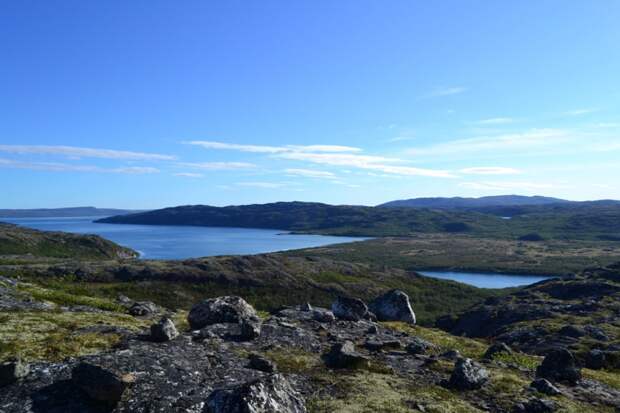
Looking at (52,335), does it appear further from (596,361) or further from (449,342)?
(596,361)

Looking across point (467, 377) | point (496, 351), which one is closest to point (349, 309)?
point (496, 351)

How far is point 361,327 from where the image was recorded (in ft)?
129

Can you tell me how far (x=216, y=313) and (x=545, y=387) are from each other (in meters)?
20.8

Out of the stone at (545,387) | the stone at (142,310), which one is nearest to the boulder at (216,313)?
the stone at (142,310)

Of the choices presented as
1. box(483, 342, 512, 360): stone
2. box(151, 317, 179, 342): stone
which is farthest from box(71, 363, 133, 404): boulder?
box(483, 342, 512, 360): stone

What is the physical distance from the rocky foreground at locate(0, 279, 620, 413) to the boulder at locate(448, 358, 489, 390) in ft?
0.20

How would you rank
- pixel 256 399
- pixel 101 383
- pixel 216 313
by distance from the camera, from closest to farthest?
1. pixel 256 399
2. pixel 101 383
3. pixel 216 313

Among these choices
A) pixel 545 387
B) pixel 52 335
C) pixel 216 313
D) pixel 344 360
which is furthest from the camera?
pixel 216 313

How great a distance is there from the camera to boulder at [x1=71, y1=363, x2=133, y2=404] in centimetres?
1903

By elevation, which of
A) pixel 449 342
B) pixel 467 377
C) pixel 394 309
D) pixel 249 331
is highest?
pixel 249 331

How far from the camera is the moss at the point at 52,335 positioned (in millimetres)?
23828

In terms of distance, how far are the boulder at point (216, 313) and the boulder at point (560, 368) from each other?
63.7ft

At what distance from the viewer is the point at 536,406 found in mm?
22469

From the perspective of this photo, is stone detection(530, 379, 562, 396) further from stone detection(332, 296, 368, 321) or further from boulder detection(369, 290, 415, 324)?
boulder detection(369, 290, 415, 324)
